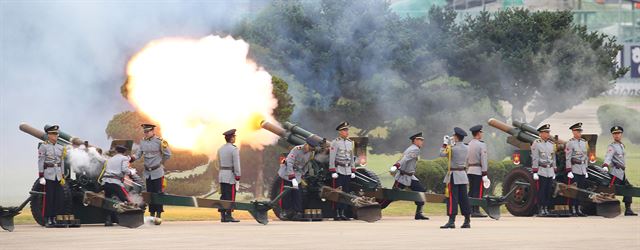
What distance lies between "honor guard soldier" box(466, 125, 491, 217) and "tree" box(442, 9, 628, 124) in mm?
31577

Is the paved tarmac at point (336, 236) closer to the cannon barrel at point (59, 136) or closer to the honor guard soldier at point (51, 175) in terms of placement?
the honor guard soldier at point (51, 175)

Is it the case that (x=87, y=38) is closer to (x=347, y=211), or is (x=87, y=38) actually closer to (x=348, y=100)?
(x=347, y=211)

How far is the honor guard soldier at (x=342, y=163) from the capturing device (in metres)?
30.9

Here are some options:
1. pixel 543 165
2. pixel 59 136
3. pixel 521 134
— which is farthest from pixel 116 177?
pixel 521 134

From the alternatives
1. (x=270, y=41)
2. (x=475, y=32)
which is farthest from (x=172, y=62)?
(x=475, y=32)

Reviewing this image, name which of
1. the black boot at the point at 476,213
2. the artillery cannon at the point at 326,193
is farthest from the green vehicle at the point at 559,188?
the artillery cannon at the point at 326,193

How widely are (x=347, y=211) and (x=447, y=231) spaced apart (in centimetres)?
591

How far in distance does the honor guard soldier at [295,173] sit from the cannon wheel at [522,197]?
5.05 m

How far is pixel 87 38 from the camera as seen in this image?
3994 centimetres

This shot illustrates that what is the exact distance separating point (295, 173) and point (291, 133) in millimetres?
941

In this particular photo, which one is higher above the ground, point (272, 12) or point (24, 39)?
point (272, 12)

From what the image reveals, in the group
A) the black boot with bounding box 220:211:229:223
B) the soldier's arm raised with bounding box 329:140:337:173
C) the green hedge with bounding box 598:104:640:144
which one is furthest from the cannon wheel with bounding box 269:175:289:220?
the green hedge with bounding box 598:104:640:144

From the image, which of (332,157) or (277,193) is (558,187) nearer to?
(332,157)

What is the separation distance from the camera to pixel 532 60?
201 ft
